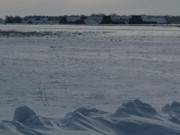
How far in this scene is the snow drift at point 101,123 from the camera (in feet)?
24.8

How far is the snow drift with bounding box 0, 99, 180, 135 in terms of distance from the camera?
24.8ft

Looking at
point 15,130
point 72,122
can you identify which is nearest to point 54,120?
point 72,122

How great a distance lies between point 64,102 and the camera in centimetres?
1132

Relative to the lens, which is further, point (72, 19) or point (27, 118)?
point (72, 19)

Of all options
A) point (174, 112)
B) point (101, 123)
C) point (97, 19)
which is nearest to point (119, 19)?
point (97, 19)

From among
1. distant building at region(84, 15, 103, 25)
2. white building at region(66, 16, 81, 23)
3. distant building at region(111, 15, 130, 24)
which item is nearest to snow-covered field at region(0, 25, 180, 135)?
distant building at region(111, 15, 130, 24)

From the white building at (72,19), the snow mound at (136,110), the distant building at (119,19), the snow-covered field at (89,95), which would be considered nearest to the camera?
the snow-covered field at (89,95)

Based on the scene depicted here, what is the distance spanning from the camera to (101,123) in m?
8.09

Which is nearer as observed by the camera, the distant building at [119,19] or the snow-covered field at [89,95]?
the snow-covered field at [89,95]

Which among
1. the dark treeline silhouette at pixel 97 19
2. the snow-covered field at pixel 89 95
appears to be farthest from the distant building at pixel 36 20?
the snow-covered field at pixel 89 95

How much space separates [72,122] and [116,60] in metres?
14.4

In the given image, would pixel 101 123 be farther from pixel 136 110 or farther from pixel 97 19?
pixel 97 19

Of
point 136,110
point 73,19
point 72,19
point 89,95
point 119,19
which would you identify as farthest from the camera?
point 72,19

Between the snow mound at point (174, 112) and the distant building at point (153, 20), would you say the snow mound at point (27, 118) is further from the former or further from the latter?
the distant building at point (153, 20)
